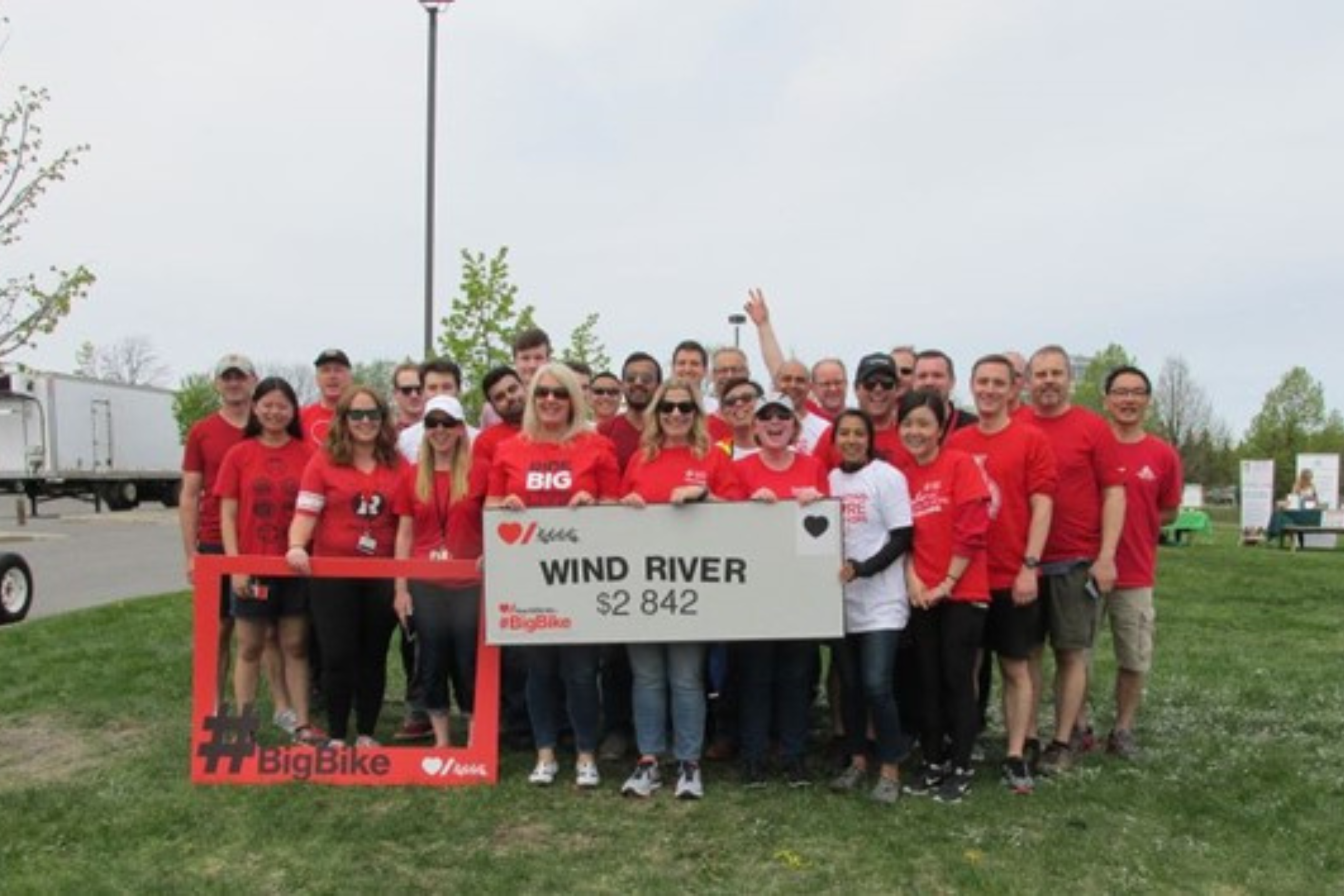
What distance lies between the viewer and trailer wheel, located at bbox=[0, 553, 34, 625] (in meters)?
11.9

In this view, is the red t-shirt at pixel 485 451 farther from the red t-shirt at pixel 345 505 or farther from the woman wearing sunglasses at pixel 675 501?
the woman wearing sunglasses at pixel 675 501

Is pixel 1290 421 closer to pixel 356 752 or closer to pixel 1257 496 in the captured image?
pixel 1257 496

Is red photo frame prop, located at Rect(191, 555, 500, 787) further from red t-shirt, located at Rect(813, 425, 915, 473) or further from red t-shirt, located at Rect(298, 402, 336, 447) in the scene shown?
red t-shirt, located at Rect(813, 425, 915, 473)

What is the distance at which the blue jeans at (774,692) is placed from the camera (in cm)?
577

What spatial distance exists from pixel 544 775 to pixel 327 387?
9.57 feet

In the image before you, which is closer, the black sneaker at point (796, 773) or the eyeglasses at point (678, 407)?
the eyeglasses at point (678, 407)

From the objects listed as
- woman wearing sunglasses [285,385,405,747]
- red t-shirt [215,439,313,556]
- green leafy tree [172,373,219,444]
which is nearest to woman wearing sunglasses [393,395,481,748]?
woman wearing sunglasses [285,385,405,747]

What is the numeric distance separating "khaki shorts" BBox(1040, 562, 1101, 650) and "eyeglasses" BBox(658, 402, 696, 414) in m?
2.13

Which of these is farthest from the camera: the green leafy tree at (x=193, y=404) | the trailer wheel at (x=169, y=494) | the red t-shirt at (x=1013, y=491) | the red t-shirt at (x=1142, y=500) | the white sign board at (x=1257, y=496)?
the green leafy tree at (x=193, y=404)

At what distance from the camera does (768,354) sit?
24.4ft

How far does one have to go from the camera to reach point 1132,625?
6.43m

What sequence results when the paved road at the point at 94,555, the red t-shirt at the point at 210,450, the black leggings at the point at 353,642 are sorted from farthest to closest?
the paved road at the point at 94,555
the red t-shirt at the point at 210,450
the black leggings at the point at 353,642

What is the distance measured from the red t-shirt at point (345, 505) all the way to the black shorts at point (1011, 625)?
3181 millimetres

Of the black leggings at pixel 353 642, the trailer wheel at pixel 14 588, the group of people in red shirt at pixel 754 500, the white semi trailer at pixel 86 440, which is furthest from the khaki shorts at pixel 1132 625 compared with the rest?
the white semi trailer at pixel 86 440
